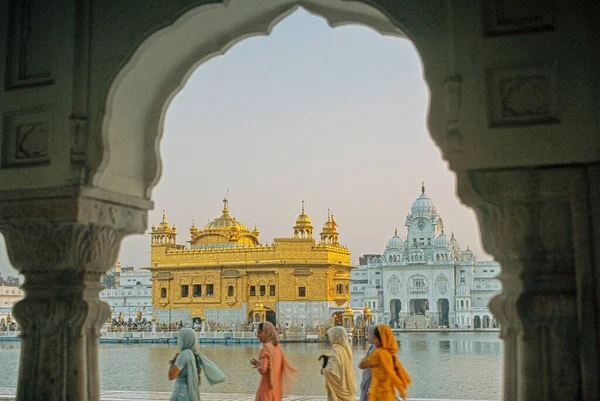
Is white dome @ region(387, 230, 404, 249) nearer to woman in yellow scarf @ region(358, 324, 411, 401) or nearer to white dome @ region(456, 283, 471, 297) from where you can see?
white dome @ region(456, 283, 471, 297)

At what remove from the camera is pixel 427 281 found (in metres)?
49.9

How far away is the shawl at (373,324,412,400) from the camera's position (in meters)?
3.81

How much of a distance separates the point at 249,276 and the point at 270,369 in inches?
1160

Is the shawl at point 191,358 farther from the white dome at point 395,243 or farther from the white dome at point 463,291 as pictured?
the white dome at point 395,243

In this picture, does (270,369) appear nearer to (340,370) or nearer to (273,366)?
(273,366)

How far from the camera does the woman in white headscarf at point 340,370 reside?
4.41 metres

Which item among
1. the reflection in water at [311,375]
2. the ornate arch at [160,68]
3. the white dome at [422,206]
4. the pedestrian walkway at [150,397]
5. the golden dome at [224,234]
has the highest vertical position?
the white dome at [422,206]

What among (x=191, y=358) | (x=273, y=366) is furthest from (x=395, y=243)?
(x=191, y=358)

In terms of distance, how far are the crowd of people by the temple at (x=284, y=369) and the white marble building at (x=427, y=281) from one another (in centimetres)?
4550

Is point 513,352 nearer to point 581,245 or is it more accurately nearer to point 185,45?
point 581,245

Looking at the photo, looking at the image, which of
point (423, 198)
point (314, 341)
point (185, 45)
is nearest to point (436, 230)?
point (423, 198)

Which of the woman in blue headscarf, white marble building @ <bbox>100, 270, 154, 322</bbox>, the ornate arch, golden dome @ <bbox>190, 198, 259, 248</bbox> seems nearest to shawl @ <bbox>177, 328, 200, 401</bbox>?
the woman in blue headscarf

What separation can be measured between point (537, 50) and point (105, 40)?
1.91 metres

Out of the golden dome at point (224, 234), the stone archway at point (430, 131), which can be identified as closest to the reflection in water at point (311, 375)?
the stone archway at point (430, 131)
